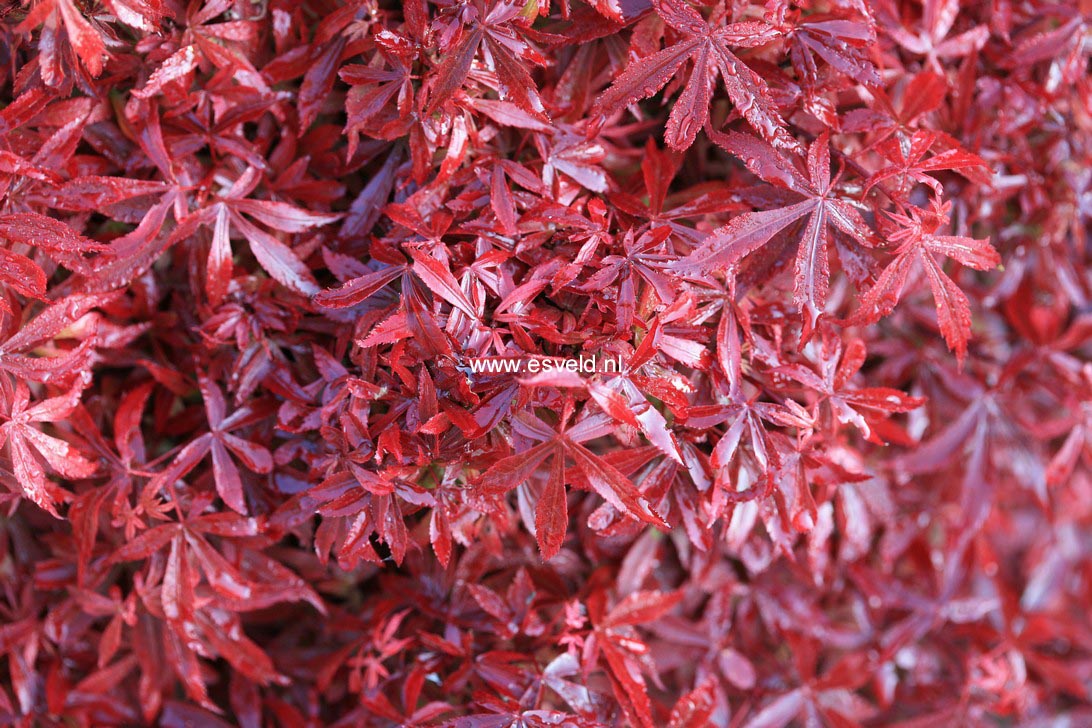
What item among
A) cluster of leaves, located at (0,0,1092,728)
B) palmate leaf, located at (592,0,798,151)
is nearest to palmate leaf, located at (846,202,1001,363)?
cluster of leaves, located at (0,0,1092,728)

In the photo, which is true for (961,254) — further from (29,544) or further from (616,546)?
(29,544)

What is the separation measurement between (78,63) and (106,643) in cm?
60

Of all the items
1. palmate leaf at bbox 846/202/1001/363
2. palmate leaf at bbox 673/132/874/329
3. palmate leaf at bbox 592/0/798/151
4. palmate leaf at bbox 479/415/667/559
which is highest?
palmate leaf at bbox 592/0/798/151

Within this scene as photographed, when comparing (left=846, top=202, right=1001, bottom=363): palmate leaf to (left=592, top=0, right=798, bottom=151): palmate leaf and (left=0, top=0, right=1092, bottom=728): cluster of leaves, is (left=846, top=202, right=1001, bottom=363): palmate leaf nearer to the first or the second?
Result: (left=0, top=0, right=1092, bottom=728): cluster of leaves

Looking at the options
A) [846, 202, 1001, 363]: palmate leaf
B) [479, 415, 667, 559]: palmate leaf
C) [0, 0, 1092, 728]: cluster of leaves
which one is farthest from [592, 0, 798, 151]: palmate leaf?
[479, 415, 667, 559]: palmate leaf

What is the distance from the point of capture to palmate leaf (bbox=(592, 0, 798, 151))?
702 mm

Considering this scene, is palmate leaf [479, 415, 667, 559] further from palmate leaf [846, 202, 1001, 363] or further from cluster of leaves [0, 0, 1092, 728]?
palmate leaf [846, 202, 1001, 363]

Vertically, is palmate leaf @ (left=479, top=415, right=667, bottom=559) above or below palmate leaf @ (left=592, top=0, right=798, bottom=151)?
below

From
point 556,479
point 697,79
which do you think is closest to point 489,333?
point 556,479

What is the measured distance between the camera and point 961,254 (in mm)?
750

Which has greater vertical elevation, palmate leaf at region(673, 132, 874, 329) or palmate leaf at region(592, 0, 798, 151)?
palmate leaf at region(592, 0, 798, 151)

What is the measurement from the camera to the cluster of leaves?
0.72m

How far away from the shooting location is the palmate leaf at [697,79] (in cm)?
70

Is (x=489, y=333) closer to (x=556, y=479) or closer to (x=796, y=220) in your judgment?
(x=556, y=479)
